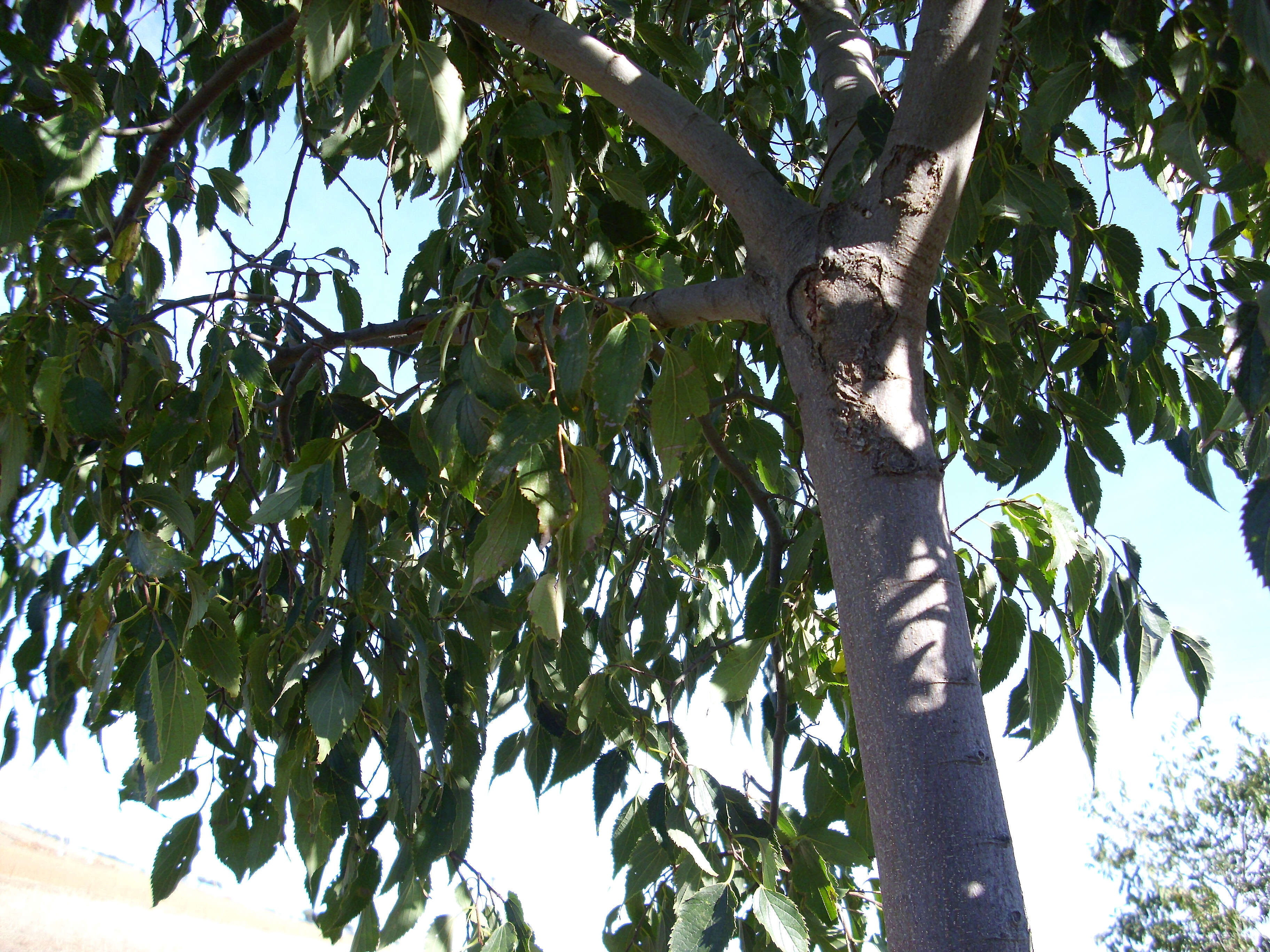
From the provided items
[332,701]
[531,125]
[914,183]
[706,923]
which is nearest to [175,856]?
[332,701]

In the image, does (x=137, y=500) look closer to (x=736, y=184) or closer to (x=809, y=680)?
(x=736, y=184)

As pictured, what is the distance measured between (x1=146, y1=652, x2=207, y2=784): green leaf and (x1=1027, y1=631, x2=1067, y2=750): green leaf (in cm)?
88

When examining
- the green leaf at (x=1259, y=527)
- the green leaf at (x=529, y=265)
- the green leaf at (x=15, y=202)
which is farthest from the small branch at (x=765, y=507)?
the green leaf at (x=15, y=202)

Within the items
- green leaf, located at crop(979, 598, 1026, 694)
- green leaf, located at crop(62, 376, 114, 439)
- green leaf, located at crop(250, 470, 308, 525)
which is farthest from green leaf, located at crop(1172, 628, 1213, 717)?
green leaf, located at crop(62, 376, 114, 439)

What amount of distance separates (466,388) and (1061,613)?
0.73m

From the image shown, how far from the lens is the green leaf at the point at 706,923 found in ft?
3.01

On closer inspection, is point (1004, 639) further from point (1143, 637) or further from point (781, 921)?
point (781, 921)

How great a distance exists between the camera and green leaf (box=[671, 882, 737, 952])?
92 centimetres

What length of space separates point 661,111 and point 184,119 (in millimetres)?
781

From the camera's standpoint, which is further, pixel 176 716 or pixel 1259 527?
pixel 176 716

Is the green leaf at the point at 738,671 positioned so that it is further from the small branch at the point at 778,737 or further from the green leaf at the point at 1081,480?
the green leaf at the point at 1081,480

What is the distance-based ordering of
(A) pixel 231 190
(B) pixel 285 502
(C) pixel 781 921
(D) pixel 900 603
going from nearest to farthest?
1. (D) pixel 900 603
2. (B) pixel 285 502
3. (C) pixel 781 921
4. (A) pixel 231 190

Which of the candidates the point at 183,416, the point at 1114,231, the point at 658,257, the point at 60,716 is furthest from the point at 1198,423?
the point at 60,716

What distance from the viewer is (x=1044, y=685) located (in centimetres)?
103
